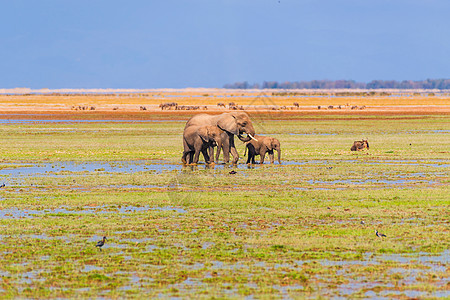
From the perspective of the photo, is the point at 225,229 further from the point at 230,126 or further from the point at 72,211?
the point at 230,126

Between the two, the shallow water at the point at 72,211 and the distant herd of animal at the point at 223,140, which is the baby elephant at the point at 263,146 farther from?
the shallow water at the point at 72,211

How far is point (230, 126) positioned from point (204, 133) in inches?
48.8

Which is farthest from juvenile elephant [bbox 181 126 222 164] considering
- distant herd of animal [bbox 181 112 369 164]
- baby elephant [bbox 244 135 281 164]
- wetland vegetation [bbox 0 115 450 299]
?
baby elephant [bbox 244 135 281 164]

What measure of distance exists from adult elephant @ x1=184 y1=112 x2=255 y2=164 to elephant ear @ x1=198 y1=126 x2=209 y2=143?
0.74 meters

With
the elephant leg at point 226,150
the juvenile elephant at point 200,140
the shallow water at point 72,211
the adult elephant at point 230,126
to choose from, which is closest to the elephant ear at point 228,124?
the adult elephant at point 230,126

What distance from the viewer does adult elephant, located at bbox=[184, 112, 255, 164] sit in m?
31.1


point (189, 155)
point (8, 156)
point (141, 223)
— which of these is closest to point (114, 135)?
point (8, 156)

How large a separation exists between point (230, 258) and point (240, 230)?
2.71 m

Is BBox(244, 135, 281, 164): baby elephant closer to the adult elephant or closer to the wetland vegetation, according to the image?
the adult elephant

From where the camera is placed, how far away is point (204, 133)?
3080cm

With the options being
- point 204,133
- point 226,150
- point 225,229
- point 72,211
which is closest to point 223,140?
point 226,150

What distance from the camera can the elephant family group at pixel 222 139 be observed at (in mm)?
30922

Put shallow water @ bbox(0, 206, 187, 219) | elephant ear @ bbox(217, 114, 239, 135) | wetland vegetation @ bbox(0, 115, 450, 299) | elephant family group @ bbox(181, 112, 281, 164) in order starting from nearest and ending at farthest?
wetland vegetation @ bbox(0, 115, 450, 299) < shallow water @ bbox(0, 206, 187, 219) < elephant family group @ bbox(181, 112, 281, 164) < elephant ear @ bbox(217, 114, 239, 135)

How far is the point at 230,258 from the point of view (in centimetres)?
1275
